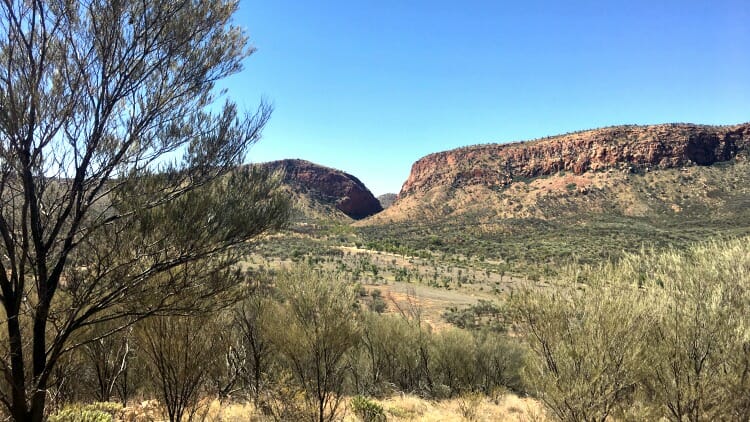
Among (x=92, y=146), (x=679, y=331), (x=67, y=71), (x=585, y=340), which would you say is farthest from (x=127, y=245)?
(x=679, y=331)

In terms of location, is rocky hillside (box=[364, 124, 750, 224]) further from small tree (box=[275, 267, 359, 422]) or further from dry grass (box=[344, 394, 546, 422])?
small tree (box=[275, 267, 359, 422])

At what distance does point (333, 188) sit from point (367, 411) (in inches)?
4890

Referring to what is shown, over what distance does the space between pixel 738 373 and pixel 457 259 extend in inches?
1792

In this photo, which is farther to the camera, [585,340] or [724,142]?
[724,142]

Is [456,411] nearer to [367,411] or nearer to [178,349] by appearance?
[367,411]

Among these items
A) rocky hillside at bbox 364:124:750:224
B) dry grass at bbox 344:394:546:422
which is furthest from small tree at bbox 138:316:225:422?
rocky hillside at bbox 364:124:750:224

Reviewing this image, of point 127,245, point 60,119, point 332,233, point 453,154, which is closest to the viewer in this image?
point 60,119

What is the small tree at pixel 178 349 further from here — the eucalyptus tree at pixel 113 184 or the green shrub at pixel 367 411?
the green shrub at pixel 367 411

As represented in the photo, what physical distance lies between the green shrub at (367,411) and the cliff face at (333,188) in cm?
10907

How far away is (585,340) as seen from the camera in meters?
6.40

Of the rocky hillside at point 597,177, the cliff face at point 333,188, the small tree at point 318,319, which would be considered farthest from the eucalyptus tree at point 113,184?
the cliff face at point 333,188

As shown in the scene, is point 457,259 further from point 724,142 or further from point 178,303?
point 724,142

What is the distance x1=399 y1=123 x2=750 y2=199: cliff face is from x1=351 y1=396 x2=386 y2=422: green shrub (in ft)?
257

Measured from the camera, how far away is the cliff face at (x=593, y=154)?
71.1m
